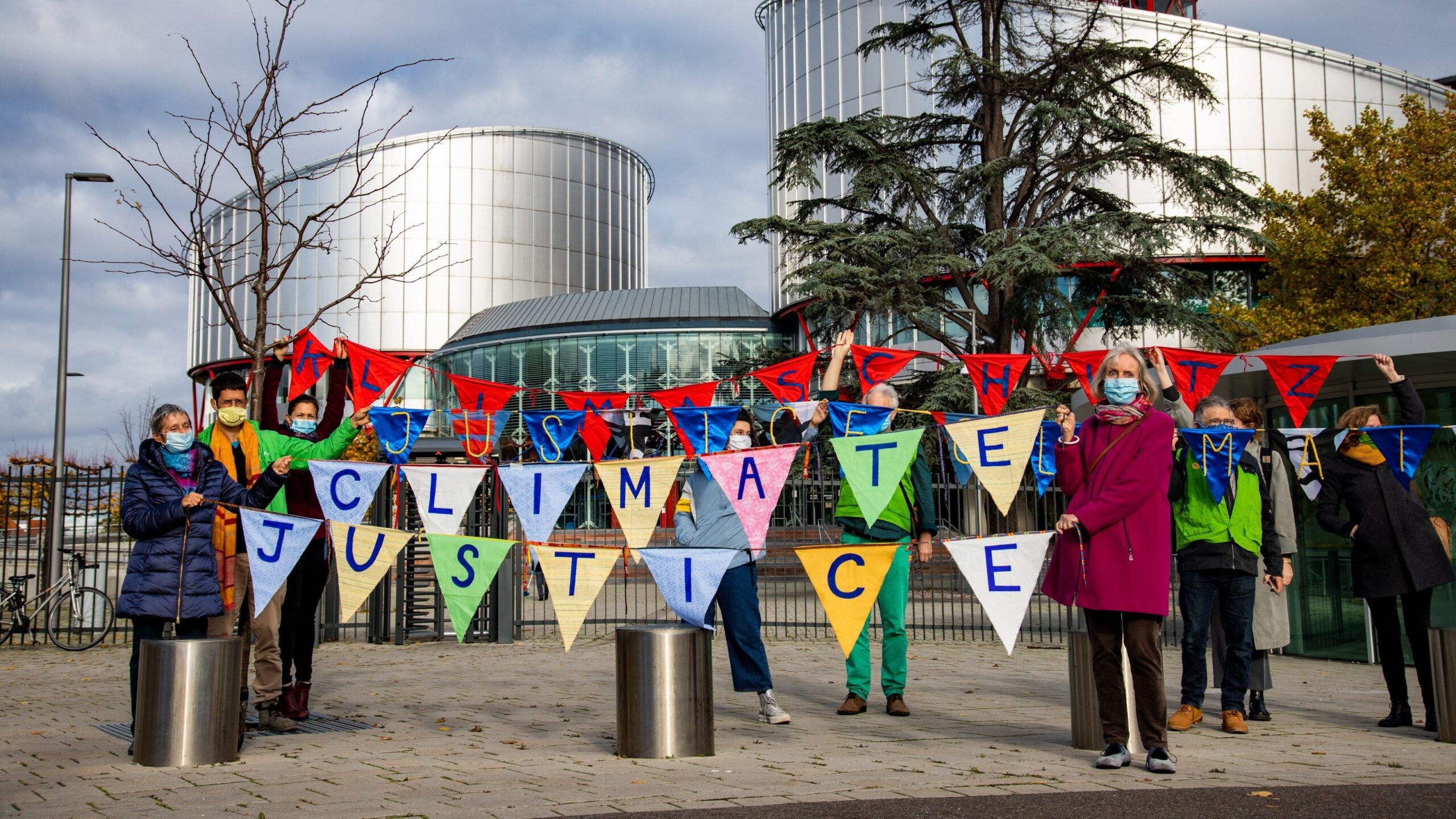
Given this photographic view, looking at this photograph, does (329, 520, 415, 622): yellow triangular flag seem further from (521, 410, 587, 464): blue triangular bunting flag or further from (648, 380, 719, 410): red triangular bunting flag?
(648, 380, 719, 410): red triangular bunting flag

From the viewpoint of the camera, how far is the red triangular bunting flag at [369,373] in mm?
8805

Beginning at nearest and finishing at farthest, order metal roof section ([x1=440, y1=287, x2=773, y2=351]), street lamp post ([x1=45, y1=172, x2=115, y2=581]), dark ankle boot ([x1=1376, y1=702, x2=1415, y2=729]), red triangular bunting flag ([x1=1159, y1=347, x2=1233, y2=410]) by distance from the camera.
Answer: dark ankle boot ([x1=1376, y1=702, x2=1415, y2=729]) → red triangular bunting flag ([x1=1159, y1=347, x2=1233, y2=410]) → street lamp post ([x1=45, y1=172, x2=115, y2=581]) → metal roof section ([x1=440, y1=287, x2=773, y2=351])

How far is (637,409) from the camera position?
870 cm

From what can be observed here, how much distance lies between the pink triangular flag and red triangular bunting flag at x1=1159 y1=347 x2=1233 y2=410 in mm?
4831

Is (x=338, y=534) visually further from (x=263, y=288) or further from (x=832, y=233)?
(x=832, y=233)

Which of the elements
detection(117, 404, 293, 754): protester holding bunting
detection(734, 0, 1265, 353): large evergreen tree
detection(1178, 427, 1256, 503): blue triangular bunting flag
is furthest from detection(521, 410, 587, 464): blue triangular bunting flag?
detection(734, 0, 1265, 353): large evergreen tree

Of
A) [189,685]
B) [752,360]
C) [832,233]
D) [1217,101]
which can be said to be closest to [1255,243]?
[1217,101]

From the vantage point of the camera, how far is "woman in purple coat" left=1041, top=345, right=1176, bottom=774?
530cm

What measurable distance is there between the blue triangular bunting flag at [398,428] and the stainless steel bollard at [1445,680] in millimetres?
6045

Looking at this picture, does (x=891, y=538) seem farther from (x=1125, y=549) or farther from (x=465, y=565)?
(x=465, y=565)

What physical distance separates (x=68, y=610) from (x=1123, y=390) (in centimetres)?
1310

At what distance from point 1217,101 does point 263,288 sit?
20.9m

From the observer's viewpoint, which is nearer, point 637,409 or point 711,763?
point 711,763

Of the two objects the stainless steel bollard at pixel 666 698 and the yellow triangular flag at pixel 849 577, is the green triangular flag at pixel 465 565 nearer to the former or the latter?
the stainless steel bollard at pixel 666 698
